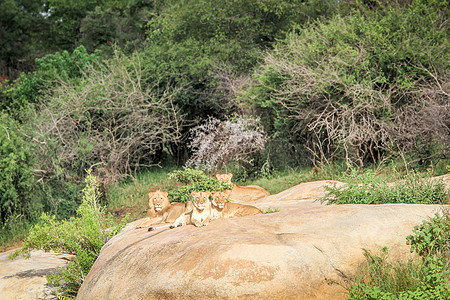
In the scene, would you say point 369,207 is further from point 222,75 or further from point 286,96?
point 222,75

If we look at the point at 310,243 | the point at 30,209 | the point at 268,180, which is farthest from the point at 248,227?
the point at 30,209

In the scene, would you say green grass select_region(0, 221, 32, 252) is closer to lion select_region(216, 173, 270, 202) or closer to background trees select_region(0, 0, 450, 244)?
background trees select_region(0, 0, 450, 244)

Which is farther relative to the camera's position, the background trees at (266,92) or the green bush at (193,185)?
the background trees at (266,92)

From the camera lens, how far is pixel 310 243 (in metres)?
5.98

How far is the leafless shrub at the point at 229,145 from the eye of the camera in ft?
50.3

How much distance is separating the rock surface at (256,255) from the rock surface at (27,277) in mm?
1602

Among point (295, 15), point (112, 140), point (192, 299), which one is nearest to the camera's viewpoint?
point (192, 299)

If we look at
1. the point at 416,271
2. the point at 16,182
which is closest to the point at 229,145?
the point at 16,182

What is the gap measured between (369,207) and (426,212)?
2.45 feet

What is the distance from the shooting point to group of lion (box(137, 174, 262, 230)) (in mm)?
7105

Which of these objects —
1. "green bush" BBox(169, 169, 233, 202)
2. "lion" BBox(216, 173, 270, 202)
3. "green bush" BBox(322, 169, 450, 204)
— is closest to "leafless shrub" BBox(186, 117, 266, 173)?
"green bush" BBox(169, 169, 233, 202)

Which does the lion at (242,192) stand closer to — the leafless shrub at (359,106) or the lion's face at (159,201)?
the leafless shrub at (359,106)

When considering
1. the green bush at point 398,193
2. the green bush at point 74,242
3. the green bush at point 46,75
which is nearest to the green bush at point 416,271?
the green bush at point 398,193

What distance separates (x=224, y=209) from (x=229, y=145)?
307 inches
